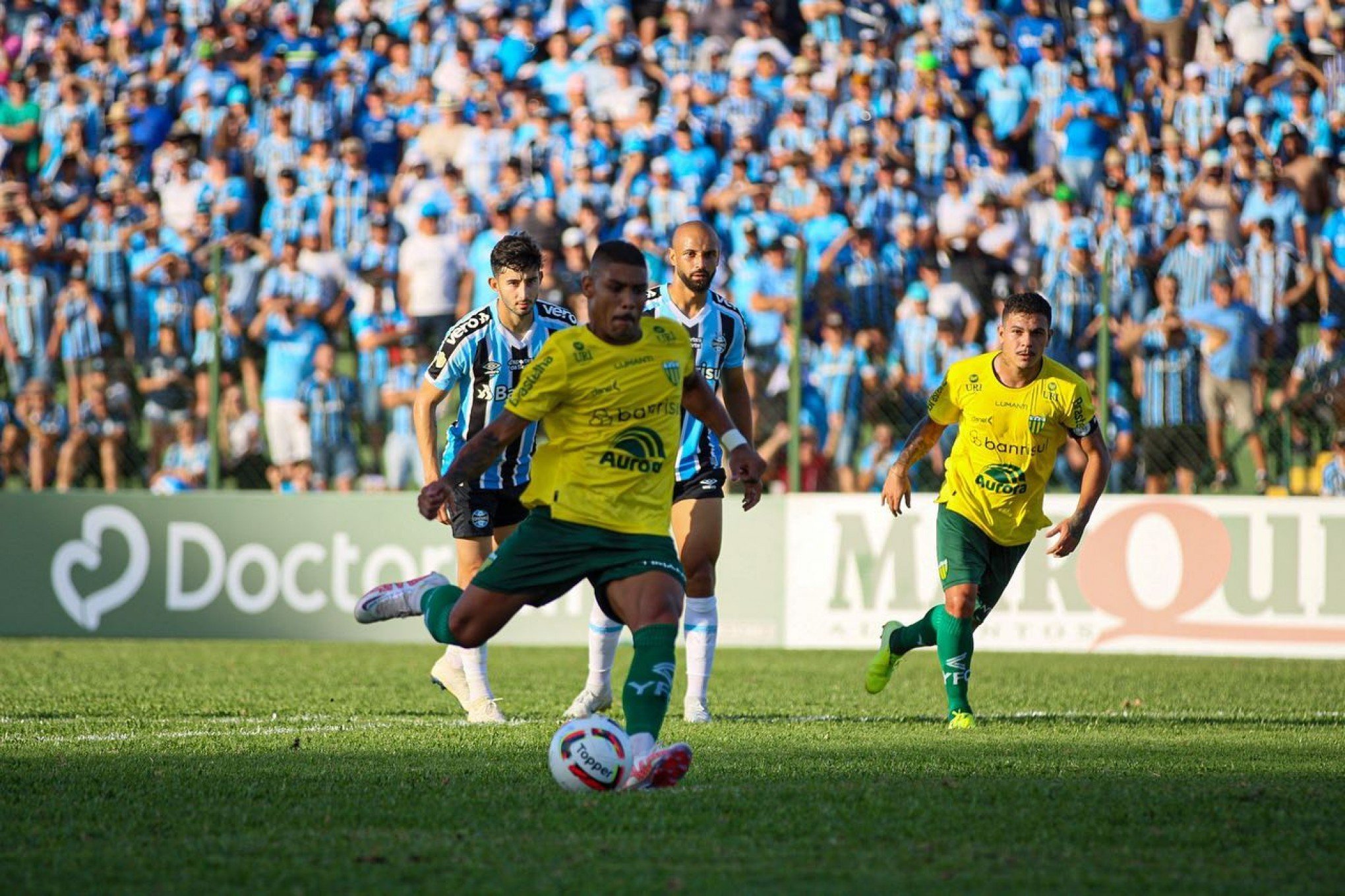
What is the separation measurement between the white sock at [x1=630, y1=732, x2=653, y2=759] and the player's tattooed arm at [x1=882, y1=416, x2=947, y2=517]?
2948mm

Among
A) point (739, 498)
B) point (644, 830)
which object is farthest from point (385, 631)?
point (644, 830)

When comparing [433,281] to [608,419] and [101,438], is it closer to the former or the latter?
[101,438]

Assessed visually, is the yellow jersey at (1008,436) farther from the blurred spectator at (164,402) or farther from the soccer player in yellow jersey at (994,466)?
the blurred spectator at (164,402)

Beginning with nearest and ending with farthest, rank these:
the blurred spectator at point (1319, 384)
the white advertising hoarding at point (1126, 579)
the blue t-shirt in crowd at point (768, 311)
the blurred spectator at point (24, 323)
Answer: the white advertising hoarding at point (1126, 579) < the blurred spectator at point (1319, 384) < the blue t-shirt in crowd at point (768, 311) < the blurred spectator at point (24, 323)

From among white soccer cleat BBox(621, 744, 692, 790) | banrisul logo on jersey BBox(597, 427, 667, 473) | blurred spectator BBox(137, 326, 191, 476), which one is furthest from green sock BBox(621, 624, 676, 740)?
blurred spectator BBox(137, 326, 191, 476)

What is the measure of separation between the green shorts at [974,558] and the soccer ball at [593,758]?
10.2 feet

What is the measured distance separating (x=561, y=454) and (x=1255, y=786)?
9.50 ft

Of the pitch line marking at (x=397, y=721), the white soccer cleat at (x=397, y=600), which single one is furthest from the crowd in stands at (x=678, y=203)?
the white soccer cleat at (x=397, y=600)

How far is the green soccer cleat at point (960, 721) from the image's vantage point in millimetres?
9078

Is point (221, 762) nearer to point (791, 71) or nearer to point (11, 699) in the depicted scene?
point (11, 699)

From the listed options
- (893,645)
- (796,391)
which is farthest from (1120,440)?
(893,645)

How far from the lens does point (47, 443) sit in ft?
54.1

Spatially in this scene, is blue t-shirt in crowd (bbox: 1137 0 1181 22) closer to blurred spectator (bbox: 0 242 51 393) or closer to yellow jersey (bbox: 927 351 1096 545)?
yellow jersey (bbox: 927 351 1096 545)

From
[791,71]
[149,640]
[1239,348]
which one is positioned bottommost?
[149,640]
